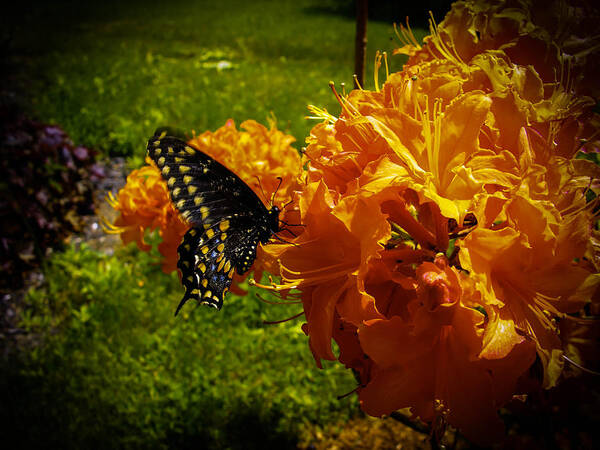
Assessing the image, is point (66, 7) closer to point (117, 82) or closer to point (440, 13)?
Answer: point (117, 82)

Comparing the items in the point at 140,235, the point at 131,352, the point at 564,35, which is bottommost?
the point at 131,352

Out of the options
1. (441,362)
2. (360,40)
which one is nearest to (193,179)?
(360,40)

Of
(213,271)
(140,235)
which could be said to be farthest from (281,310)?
(213,271)

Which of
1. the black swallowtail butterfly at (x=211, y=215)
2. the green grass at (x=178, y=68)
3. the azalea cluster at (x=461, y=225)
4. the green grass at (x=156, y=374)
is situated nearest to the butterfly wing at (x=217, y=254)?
the black swallowtail butterfly at (x=211, y=215)

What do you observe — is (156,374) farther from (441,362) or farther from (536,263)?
A: (536,263)

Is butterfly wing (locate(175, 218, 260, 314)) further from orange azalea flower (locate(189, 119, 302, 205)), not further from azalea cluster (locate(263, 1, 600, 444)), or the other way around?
azalea cluster (locate(263, 1, 600, 444))

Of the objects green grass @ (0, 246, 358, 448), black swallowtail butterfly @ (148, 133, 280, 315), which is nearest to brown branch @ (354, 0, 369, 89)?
black swallowtail butterfly @ (148, 133, 280, 315)
